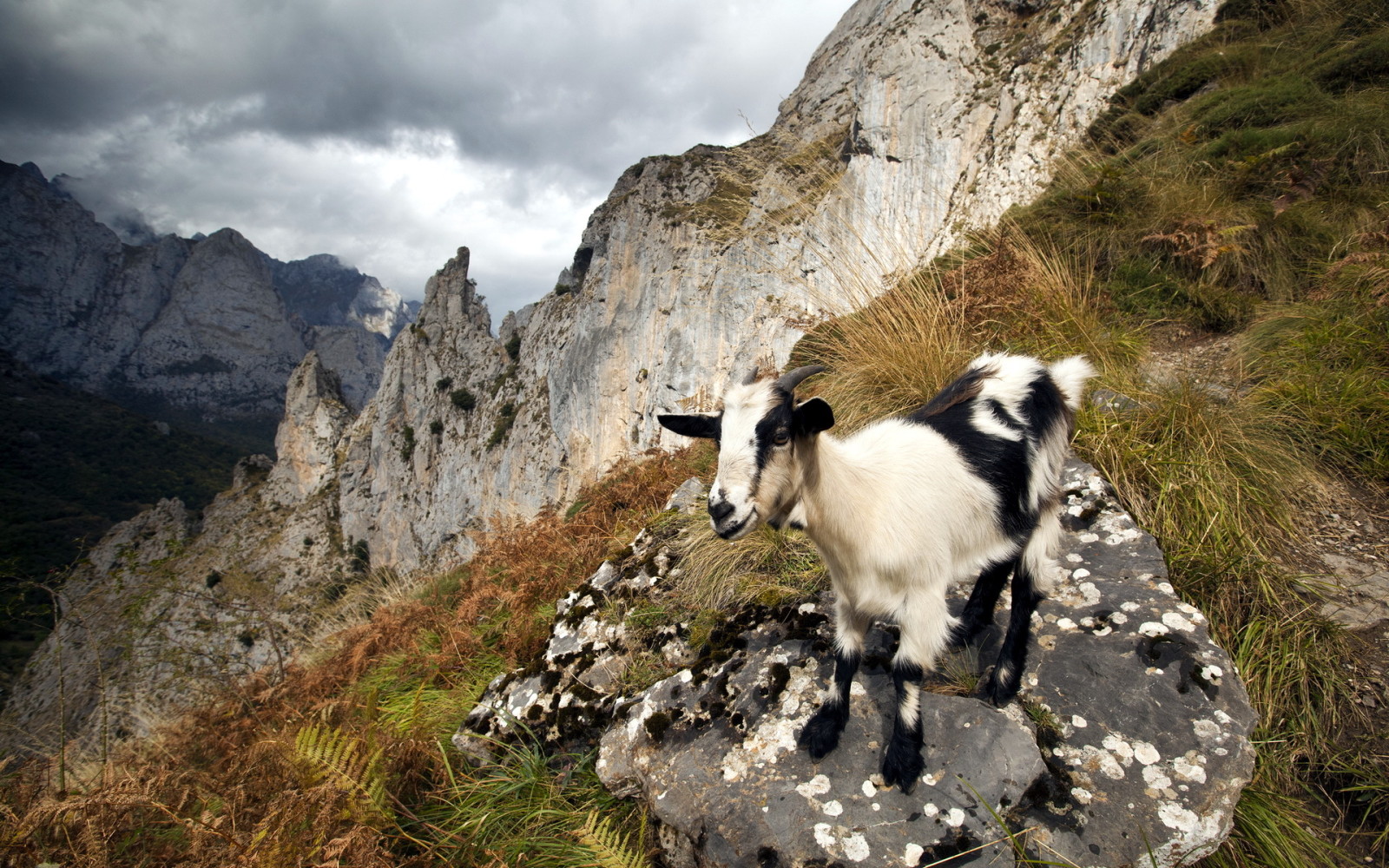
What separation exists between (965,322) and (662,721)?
14.0 ft

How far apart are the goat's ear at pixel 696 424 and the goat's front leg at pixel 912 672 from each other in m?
1.08

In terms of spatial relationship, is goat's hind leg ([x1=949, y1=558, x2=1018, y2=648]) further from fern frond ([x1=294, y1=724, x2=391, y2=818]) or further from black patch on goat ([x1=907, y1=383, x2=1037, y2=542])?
fern frond ([x1=294, y1=724, x2=391, y2=818])

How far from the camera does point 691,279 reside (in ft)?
99.9

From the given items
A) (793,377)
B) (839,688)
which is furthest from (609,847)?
(793,377)

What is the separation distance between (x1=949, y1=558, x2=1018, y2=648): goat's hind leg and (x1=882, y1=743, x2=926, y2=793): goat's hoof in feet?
2.51

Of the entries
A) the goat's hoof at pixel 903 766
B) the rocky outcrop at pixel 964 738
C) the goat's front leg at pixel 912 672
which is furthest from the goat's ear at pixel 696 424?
the goat's hoof at pixel 903 766

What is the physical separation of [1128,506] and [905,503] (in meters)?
2.28

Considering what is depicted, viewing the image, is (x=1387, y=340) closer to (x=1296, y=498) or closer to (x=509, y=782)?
(x=1296, y=498)

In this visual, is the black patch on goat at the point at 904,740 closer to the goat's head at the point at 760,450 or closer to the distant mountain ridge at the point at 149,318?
the goat's head at the point at 760,450

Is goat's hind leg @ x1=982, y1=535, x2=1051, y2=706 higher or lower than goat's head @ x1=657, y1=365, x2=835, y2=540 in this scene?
lower

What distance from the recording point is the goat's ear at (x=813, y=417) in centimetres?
197

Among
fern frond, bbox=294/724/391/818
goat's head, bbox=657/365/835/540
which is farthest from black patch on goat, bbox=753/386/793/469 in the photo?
fern frond, bbox=294/724/391/818

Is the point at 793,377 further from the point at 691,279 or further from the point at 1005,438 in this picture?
the point at 691,279

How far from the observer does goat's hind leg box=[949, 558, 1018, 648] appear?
9.32 ft
